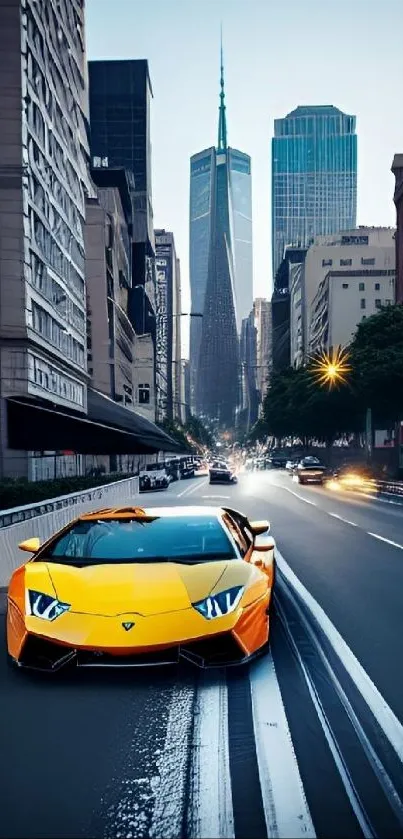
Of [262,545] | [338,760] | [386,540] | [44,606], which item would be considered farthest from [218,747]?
[386,540]

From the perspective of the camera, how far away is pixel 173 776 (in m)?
3.76

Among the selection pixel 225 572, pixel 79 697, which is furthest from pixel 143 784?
pixel 225 572

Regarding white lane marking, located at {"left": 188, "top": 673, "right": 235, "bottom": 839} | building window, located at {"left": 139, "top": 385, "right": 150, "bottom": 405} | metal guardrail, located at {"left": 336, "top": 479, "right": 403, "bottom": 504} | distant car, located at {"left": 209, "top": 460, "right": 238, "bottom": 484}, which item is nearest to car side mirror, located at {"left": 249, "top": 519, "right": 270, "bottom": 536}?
white lane marking, located at {"left": 188, "top": 673, "right": 235, "bottom": 839}

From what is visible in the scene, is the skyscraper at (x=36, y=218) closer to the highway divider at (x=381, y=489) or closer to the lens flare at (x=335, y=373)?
the highway divider at (x=381, y=489)

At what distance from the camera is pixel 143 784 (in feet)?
12.0

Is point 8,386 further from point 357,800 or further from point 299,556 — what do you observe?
point 357,800

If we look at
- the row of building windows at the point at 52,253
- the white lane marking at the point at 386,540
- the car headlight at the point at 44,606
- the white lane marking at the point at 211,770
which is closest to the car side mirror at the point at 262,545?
the white lane marking at the point at 211,770

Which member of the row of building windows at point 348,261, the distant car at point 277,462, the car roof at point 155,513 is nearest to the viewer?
the car roof at point 155,513

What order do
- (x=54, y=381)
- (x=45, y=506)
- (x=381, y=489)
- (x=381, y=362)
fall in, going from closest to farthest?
(x=45, y=506) → (x=381, y=489) → (x=54, y=381) → (x=381, y=362)

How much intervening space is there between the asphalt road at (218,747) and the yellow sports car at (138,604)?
→ 0.96ft

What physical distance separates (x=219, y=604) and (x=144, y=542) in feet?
4.66

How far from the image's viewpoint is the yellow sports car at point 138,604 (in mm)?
4969

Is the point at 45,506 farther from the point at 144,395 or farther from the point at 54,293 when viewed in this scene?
the point at 144,395

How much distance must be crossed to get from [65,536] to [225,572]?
1.71 m
